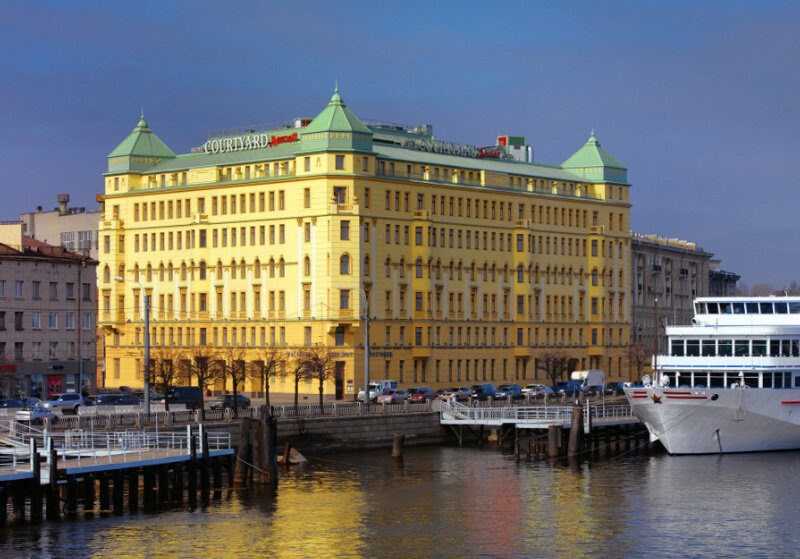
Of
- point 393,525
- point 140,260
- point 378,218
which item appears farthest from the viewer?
point 140,260

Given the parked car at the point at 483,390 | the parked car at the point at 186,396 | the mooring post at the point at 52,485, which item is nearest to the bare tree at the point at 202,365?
the parked car at the point at 186,396

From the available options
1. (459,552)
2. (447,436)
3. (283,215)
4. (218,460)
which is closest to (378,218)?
(283,215)

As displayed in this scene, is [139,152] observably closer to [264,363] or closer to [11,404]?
[264,363]

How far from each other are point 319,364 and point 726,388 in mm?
39832

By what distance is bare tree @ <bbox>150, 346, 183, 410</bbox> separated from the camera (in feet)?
429

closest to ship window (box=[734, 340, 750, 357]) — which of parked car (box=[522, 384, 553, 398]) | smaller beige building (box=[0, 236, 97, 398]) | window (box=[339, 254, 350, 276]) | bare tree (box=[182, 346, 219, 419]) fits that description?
parked car (box=[522, 384, 553, 398])

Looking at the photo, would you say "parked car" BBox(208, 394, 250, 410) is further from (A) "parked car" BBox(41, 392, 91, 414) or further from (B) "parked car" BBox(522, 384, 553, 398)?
(B) "parked car" BBox(522, 384, 553, 398)

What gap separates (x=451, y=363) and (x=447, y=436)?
139 feet

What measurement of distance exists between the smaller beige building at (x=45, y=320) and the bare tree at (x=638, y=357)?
7015 centimetres

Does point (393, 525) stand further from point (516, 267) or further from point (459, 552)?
point (516, 267)

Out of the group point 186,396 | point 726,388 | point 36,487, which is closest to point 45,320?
point 186,396

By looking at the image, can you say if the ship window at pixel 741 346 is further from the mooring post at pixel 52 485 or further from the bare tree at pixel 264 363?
the mooring post at pixel 52 485

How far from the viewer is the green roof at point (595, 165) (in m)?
186

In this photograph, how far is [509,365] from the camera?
174 meters
